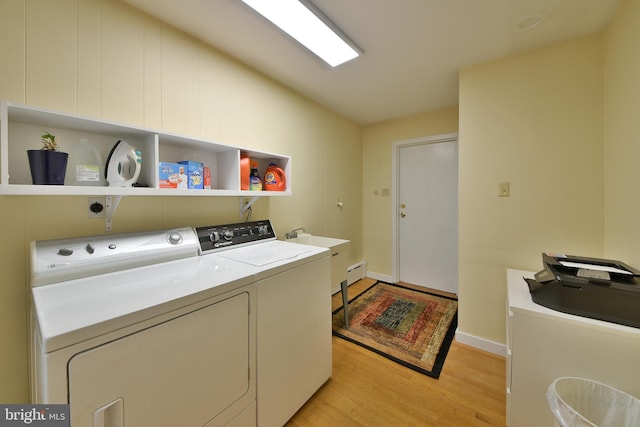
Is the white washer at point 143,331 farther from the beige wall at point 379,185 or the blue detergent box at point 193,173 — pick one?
the beige wall at point 379,185

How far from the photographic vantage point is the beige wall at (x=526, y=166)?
1.57 meters

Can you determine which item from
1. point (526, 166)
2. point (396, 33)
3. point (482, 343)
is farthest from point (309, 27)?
point (482, 343)

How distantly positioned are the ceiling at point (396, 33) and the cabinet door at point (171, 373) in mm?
1636

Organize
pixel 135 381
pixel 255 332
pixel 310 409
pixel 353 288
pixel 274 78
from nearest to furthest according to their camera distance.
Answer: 1. pixel 135 381
2. pixel 255 332
3. pixel 310 409
4. pixel 274 78
5. pixel 353 288

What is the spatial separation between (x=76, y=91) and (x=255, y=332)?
1471mm

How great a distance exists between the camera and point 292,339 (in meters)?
1.27

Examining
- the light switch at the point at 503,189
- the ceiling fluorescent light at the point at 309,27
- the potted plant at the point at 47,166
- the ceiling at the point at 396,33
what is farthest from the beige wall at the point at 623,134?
the potted plant at the point at 47,166

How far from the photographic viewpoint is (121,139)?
1.29 m

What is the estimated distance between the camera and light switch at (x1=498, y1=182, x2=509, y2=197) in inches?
71.2

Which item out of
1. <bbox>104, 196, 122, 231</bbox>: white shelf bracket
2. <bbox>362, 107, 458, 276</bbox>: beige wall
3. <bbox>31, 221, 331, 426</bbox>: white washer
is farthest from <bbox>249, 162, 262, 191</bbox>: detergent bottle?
<bbox>362, 107, 458, 276</bbox>: beige wall

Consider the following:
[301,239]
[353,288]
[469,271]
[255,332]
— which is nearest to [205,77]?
[301,239]

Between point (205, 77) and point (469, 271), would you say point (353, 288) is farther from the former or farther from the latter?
point (205, 77)

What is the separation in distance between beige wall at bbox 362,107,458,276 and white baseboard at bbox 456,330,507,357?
1.35 m

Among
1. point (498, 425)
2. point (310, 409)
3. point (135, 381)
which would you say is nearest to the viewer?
point (135, 381)
